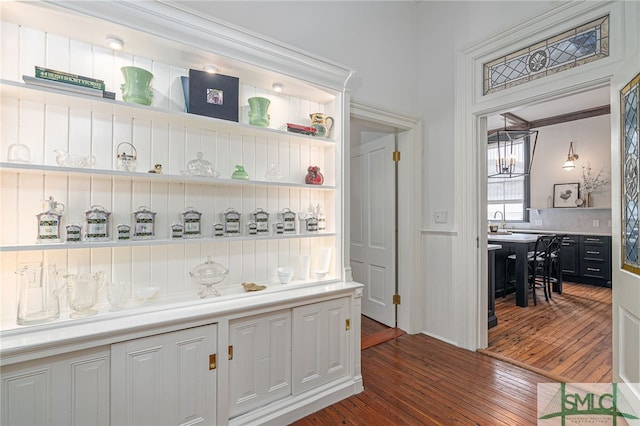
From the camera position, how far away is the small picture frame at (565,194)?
595cm

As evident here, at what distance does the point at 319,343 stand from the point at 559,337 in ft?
9.08

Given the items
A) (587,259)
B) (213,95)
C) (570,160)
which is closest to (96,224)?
(213,95)

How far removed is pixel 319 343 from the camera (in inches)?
82.1

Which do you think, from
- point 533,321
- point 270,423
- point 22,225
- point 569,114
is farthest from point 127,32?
point 569,114

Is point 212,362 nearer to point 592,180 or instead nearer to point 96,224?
point 96,224

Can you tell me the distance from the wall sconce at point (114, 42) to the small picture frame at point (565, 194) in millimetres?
7498

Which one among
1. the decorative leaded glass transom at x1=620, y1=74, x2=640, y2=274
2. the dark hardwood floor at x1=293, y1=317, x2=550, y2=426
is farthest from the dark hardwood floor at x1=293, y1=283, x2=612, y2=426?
the decorative leaded glass transom at x1=620, y1=74, x2=640, y2=274

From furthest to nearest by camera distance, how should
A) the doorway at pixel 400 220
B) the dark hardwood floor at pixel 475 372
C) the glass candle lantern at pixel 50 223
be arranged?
the doorway at pixel 400 220 → the dark hardwood floor at pixel 475 372 → the glass candle lantern at pixel 50 223

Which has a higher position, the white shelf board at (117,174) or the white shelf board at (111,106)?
the white shelf board at (111,106)

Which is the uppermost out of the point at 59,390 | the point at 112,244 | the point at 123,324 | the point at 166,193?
the point at 166,193

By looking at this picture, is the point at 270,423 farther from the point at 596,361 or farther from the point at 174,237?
the point at 596,361

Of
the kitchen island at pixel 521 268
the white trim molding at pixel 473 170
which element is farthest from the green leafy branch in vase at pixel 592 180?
the white trim molding at pixel 473 170

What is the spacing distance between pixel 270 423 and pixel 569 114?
7583 mm

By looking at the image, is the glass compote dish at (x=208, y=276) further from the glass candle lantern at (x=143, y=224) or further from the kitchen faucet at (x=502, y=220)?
the kitchen faucet at (x=502, y=220)
